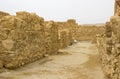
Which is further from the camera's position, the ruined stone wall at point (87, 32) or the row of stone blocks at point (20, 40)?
the ruined stone wall at point (87, 32)

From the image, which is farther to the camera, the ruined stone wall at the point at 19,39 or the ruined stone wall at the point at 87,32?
the ruined stone wall at the point at 87,32

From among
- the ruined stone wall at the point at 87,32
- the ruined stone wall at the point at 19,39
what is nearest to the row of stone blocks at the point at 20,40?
the ruined stone wall at the point at 19,39

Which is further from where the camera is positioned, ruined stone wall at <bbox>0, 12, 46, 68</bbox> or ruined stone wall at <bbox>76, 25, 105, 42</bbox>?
ruined stone wall at <bbox>76, 25, 105, 42</bbox>

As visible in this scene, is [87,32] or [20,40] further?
[87,32]

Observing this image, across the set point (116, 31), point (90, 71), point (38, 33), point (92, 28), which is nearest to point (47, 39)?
point (38, 33)

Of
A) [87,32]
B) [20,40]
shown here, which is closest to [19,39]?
[20,40]

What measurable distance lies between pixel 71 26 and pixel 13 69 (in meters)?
23.2

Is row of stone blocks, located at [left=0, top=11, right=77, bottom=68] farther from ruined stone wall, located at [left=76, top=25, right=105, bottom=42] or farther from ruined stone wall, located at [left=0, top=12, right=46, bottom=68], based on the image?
ruined stone wall, located at [left=76, top=25, right=105, bottom=42]

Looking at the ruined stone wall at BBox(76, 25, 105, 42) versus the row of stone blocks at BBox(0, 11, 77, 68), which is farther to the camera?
the ruined stone wall at BBox(76, 25, 105, 42)

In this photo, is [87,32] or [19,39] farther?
[87,32]

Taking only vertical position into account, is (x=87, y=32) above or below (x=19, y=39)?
below

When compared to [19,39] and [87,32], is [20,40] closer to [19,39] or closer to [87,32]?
[19,39]

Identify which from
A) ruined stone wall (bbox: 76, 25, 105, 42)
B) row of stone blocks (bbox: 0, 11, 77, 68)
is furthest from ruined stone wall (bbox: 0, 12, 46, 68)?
ruined stone wall (bbox: 76, 25, 105, 42)

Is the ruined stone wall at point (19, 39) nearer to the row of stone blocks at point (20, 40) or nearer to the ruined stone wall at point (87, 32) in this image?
the row of stone blocks at point (20, 40)
